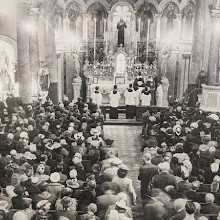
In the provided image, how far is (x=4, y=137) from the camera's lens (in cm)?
1205

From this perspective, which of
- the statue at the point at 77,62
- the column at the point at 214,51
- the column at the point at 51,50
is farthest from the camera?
the statue at the point at 77,62

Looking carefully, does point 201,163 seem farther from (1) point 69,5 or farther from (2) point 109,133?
(1) point 69,5

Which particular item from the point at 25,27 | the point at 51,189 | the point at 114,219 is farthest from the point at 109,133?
the point at 114,219

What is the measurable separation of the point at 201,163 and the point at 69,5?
751 inches

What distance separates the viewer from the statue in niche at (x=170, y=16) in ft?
87.8

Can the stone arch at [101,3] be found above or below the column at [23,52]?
above

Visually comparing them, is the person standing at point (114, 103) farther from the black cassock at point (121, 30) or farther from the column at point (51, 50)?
the black cassock at point (121, 30)

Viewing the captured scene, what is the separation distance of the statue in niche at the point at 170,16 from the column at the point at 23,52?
11.8 m

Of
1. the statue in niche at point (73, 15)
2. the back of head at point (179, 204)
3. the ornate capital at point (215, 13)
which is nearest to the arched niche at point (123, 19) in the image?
the statue in niche at point (73, 15)

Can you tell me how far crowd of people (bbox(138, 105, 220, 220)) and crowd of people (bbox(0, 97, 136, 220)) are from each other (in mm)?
604

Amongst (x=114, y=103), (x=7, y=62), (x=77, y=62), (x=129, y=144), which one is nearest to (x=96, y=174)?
(x=129, y=144)

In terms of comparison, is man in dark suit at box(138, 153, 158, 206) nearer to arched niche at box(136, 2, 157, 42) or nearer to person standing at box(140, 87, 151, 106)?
person standing at box(140, 87, 151, 106)

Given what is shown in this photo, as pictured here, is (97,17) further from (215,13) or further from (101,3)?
(215,13)

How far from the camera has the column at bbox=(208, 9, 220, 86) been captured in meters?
17.8
